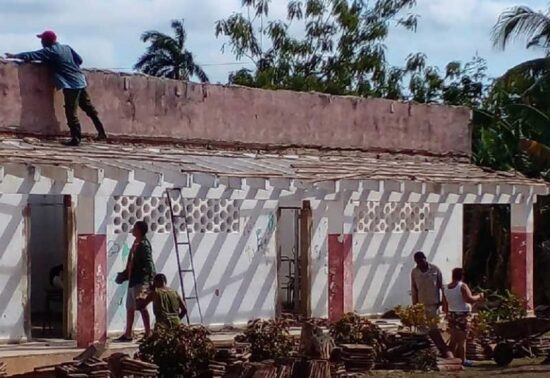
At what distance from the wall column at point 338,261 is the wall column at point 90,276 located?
12.5 ft

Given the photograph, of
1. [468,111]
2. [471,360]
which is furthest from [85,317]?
[468,111]

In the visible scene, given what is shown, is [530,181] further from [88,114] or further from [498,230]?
[88,114]

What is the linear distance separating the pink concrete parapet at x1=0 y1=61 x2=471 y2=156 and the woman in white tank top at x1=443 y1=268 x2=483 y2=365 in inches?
176

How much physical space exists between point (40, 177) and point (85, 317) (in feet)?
6.78

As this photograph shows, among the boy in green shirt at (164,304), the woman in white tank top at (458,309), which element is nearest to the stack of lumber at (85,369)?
the boy in green shirt at (164,304)

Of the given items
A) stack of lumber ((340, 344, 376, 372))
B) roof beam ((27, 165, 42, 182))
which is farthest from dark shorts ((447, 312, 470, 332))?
roof beam ((27, 165, 42, 182))

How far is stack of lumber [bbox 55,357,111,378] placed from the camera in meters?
12.7

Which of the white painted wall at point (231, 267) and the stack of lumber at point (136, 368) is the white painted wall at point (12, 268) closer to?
the white painted wall at point (231, 267)

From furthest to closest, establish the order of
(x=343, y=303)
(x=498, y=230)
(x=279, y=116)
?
(x=498, y=230) < (x=279, y=116) < (x=343, y=303)

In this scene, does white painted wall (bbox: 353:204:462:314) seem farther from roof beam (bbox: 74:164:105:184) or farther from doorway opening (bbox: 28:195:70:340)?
roof beam (bbox: 74:164:105:184)

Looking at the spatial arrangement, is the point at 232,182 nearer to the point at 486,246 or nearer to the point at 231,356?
the point at 231,356

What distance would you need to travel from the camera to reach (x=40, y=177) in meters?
13.7

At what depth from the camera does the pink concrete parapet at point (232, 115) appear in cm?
1623

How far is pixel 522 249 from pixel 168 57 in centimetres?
3201
